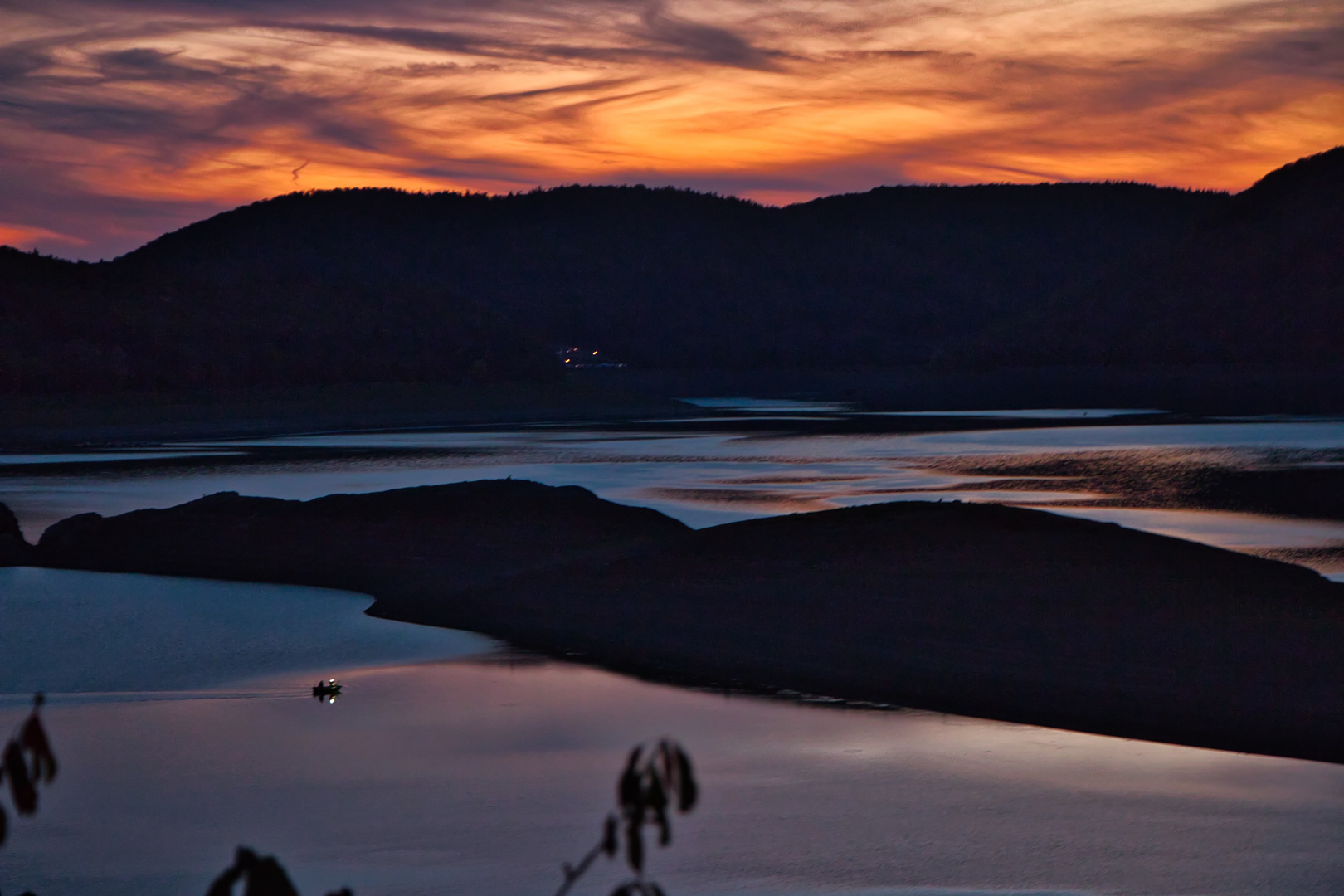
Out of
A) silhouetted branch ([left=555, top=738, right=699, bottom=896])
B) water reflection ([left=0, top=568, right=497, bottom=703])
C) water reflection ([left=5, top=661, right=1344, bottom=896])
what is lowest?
water reflection ([left=5, top=661, right=1344, bottom=896])

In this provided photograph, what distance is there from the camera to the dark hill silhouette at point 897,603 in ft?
42.8

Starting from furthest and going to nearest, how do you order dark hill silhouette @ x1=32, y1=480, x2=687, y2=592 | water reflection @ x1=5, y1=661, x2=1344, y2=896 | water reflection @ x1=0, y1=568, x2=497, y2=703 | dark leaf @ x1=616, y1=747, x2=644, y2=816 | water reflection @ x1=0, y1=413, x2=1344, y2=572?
water reflection @ x1=0, y1=413, x2=1344, y2=572 < dark hill silhouette @ x1=32, y1=480, x2=687, y2=592 < water reflection @ x1=0, y1=568, x2=497, y2=703 < water reflection @ x1=5, y1=661, x2=1344, y2=896 < dark leaf @ x1=616, y1=747, x2=644, y2=816

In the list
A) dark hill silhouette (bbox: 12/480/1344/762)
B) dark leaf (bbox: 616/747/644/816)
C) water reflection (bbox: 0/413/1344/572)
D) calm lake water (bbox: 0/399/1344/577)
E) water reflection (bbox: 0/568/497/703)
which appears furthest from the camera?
calm lake water (bbox: 0/399/1344/577)

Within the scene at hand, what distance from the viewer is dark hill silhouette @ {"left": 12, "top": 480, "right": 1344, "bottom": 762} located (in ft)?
42.8

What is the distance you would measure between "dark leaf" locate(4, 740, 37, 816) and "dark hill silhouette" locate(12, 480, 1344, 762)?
10369 millimetres

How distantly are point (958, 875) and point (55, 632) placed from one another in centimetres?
1252

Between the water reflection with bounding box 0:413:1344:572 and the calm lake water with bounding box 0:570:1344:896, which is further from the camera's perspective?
the water reflection with bounding box 0:413:1344:572

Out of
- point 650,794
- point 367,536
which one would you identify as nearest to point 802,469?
point 367,536

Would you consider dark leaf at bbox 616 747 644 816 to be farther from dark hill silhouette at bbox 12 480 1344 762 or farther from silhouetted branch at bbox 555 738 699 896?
dark hill silhouette at bbox 12 480 1344 762

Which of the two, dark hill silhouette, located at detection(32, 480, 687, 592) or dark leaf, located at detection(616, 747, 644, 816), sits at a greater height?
dark leaf, located at detection(616, 747, 644, 816)

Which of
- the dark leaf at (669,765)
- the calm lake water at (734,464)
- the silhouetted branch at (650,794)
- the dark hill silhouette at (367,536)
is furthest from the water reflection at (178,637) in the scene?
the dark leaf at (669,765)

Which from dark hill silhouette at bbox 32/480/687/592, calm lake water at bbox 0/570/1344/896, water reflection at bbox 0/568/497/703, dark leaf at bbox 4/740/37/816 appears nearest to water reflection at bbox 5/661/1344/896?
calm lake water at bbox 0/570/1344/896

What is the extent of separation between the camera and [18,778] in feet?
10.5

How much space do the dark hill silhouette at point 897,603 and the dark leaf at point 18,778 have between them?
34.0 ft
